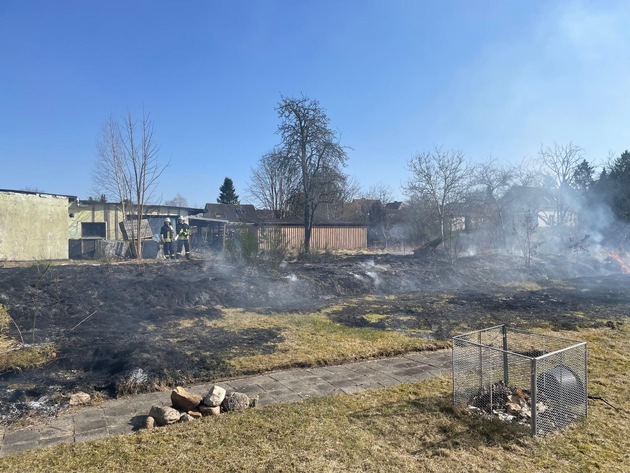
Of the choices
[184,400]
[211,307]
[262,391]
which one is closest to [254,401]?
[262,391]

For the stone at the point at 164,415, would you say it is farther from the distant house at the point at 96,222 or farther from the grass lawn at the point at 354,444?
the distant house at the point at 96,222

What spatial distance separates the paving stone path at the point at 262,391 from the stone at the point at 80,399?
134 millimetres

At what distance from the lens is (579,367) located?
4.53 meters

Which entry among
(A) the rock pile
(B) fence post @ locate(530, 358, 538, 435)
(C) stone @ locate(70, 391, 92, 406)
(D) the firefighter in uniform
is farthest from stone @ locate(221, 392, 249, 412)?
(D) the firefighter in uniform

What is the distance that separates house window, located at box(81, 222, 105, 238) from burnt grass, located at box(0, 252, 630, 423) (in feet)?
35.8

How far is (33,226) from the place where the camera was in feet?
61.2

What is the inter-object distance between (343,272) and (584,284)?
9698 mm

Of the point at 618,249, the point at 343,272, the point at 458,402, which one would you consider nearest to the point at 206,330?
the point at 458,402

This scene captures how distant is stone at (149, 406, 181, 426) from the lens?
162 inches

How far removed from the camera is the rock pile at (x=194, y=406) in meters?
4.14

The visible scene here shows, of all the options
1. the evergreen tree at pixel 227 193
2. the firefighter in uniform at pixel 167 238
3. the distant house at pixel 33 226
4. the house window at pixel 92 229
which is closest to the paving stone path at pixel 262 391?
the firefighter in uniform at pixel 167 238

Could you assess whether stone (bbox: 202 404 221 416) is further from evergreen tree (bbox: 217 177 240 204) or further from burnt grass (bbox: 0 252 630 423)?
evergreen tree (bbox: 217 177 240 204)

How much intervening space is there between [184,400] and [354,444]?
1.92m

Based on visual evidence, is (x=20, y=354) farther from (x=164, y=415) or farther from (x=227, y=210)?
(x=227, y=210)
